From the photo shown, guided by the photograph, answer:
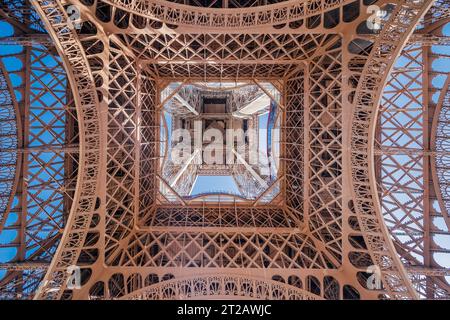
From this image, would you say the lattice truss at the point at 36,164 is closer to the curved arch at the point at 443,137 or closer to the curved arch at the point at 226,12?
the curved arch at the point at 226,12

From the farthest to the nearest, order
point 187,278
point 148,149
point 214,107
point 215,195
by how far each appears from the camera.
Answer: point 214,107 → point 215,195 → point 148,149 → point 187,278

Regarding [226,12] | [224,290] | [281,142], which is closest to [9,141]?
[226,12]

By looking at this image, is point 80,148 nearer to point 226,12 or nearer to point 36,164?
point 36,164

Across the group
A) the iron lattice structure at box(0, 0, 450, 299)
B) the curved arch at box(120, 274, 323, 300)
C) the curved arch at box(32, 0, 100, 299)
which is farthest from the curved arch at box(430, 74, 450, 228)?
the curved arch at box(32, 0, 100, 299)

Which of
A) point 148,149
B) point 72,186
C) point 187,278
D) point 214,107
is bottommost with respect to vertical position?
point 187,278

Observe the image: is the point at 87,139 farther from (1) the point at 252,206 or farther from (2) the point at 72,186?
(1) the point at 252,206

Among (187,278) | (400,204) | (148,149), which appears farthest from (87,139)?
(400,204)

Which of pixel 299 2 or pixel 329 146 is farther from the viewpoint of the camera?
pixel 329 146
